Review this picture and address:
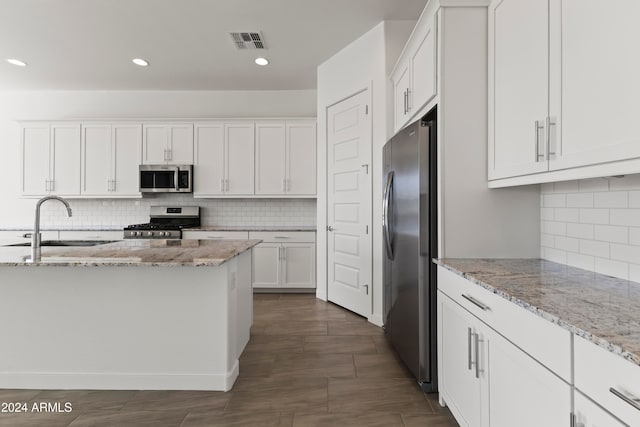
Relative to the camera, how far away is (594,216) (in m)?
1.70

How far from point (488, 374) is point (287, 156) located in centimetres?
412

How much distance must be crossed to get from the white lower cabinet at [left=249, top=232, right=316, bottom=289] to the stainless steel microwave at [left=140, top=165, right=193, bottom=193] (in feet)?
4.56

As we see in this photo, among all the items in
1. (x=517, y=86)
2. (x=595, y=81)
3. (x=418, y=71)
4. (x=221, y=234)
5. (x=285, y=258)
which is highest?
(x=418, y=71)

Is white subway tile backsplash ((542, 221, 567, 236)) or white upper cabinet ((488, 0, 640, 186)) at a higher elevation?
white upper cabinet ((488, 0, 640, 186))

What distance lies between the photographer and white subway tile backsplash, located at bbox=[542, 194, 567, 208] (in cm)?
189

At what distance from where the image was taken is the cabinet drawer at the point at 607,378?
0.78 meters

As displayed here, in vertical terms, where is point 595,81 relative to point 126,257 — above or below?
above

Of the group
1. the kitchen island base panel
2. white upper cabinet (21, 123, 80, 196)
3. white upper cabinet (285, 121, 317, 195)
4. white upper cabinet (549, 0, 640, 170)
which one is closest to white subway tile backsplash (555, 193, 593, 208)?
white upper cabinet (549, 0, 640, 170)

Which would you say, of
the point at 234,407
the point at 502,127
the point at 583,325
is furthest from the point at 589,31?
the point at 234,407

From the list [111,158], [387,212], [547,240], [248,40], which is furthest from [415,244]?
[111,158]

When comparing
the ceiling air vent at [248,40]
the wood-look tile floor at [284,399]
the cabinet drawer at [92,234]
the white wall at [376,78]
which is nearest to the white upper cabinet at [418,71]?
the white wall at [376,78]

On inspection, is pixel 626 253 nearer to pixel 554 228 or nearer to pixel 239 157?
pixel 554 228

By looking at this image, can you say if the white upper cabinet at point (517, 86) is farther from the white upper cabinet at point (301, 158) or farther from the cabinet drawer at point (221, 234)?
the cabinet drawer at point (221, 234)

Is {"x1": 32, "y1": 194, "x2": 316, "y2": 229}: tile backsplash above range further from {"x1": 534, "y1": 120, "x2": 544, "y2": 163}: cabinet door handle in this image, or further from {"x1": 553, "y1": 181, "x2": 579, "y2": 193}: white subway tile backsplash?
{"x1": 534, "y1": 120, "x2": 544, "y2": 163}: cabinet door handle
